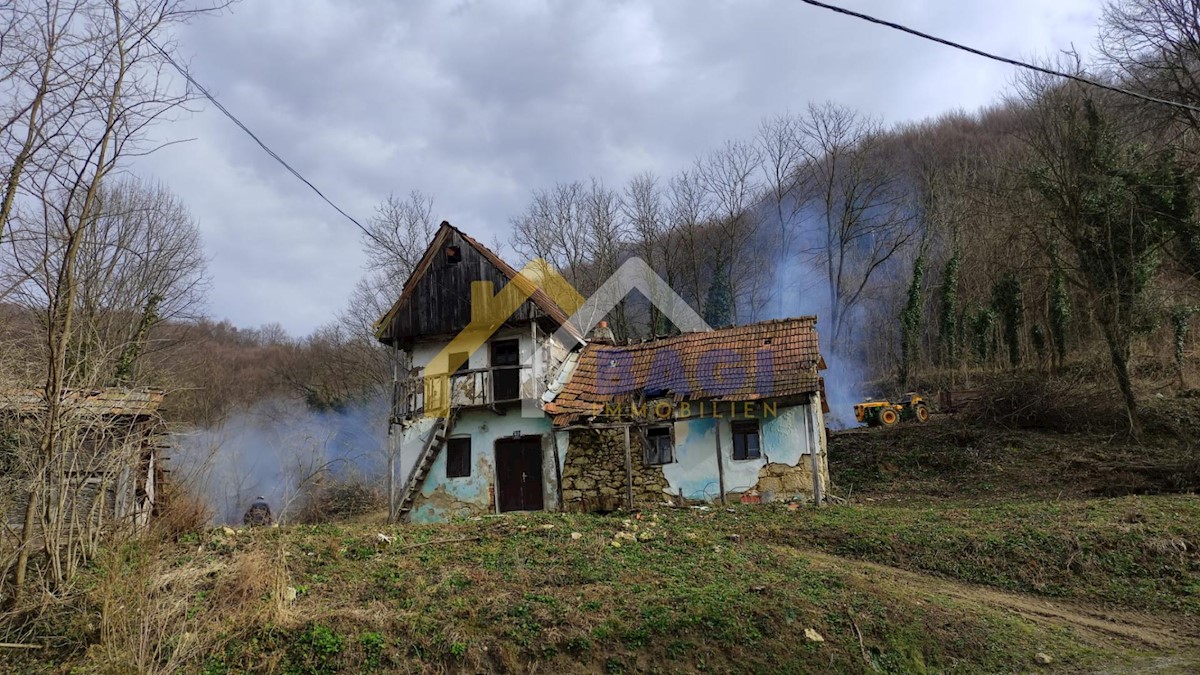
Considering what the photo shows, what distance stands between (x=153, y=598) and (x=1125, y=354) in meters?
22.4

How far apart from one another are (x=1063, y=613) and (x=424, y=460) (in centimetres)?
1452

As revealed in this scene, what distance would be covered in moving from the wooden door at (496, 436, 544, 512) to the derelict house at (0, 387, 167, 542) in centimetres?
1003

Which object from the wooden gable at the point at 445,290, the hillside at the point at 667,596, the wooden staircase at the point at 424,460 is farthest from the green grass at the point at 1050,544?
the wooden gable at the point at 445,290

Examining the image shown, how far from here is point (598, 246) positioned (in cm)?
3384

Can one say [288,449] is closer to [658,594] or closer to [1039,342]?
[658,594]

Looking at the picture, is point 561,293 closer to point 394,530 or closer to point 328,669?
point 394,530

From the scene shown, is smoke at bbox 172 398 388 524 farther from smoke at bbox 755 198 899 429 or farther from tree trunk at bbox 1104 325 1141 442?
smoke at bbox 755 198 899 429

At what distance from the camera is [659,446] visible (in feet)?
56.1

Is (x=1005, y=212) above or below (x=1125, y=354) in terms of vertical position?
above

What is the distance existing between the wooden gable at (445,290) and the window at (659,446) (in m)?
4.23

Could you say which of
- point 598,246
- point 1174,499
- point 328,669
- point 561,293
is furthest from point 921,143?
point 328,669

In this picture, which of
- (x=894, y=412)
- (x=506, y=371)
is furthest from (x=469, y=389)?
(x=894, y=412)

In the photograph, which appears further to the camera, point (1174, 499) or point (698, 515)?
point (698, 515)

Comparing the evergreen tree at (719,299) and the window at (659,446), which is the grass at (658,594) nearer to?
the window at (659,446)
